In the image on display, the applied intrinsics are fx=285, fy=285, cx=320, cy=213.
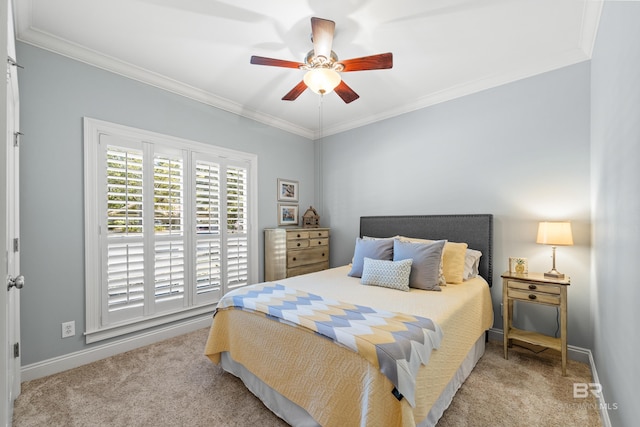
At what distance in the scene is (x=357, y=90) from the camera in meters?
3.25

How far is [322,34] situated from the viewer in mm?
1964

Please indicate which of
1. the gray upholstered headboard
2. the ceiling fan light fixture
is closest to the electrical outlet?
the ceiling fan light fixture

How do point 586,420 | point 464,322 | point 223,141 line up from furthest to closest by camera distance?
point 223,141 → point 464,322 → point 586,420

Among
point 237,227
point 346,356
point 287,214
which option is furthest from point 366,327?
point 287,214

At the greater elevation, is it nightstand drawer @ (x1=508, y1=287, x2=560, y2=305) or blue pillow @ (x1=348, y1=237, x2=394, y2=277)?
blue pillow @ (x1=348, y1=237, x2=394, y2=277)

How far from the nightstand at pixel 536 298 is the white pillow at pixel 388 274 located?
2.99ft

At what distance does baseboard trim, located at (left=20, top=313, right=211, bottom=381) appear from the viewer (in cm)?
228

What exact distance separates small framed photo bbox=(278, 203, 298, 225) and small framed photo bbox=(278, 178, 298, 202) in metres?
0.09

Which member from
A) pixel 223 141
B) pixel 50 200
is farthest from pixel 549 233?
pixel 50 200

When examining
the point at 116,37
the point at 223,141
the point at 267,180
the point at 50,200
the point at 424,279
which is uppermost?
the point at 116,37

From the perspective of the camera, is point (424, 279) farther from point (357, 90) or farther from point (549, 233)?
point (357, 90)

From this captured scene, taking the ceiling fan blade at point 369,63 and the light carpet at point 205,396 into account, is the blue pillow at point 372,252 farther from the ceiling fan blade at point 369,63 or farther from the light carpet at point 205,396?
the ceiling fan blade at point 369,63

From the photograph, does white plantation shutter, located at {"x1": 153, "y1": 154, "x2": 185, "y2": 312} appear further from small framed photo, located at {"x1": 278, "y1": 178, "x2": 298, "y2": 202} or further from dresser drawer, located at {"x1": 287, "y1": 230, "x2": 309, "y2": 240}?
small framed photo, located at {"x1": 278, "y1": 178, "x2": 298, "y2": 202}

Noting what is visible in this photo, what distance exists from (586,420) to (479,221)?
1.72 metres
